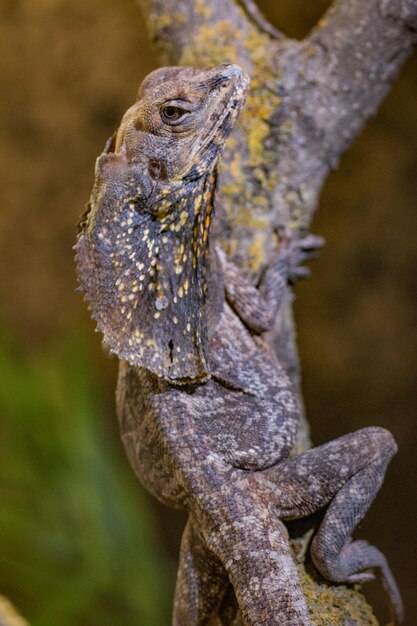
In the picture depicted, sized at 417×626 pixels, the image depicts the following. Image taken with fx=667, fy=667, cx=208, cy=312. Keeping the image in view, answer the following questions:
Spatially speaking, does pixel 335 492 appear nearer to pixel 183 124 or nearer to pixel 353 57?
pixel 183 124

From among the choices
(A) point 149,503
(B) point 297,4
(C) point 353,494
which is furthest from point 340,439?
(A) point 149,503

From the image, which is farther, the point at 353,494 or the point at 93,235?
the point at 353,494

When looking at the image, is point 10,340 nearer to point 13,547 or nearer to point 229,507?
→ point 13,547

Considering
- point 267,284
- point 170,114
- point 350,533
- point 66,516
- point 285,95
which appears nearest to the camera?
point 170,114

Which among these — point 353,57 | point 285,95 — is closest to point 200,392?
point 285,95

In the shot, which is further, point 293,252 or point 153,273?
point 293,252

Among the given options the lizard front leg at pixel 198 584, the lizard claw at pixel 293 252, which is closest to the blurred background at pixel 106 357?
the lizard claw at pixel 293 252

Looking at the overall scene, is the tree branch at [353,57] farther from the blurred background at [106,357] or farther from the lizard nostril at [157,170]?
the blurred background at [106,357]
